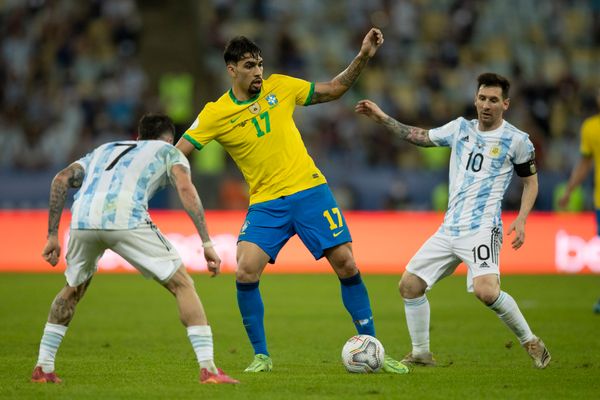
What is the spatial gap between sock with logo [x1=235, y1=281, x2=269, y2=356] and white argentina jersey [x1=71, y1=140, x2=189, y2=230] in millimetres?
1550

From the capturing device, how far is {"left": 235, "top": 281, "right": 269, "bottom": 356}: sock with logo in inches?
364

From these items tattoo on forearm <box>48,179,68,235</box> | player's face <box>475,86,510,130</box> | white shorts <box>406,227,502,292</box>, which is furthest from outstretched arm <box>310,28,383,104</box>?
tattoo on forearm <box>48,179,68,235</box>

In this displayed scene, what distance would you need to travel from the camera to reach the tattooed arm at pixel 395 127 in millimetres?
9508

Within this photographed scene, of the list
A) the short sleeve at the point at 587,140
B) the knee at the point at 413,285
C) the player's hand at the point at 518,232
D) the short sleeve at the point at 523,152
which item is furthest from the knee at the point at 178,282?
the short sleeve at the point at 587,140

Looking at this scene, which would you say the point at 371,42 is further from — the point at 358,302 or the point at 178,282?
the point at 178,282

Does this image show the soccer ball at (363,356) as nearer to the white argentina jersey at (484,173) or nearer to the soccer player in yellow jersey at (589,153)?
the white argentina jersey at (484,173)

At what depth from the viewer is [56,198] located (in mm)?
7922

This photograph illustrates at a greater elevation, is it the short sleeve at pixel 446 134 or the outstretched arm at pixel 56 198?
the short sleeve at pixel 446 134

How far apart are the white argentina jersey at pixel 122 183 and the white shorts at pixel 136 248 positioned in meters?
0.06

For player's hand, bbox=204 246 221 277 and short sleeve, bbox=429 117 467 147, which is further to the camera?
short sleeve, bbox=429 117 467 147

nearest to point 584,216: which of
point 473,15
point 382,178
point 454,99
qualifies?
point 382,178

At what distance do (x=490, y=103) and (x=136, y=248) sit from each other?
3186 mm

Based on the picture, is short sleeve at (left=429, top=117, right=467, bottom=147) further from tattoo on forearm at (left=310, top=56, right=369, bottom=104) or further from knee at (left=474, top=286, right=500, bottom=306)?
knee at (left=474, top=286, right=500, bottom=306)

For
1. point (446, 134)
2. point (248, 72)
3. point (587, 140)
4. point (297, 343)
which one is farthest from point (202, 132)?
point (587, 140)
